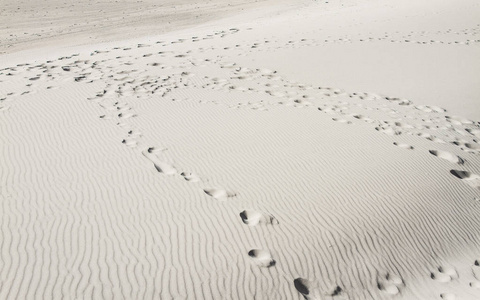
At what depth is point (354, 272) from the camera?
4.22 m

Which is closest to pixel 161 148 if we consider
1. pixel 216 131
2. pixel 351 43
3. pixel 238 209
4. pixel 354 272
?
pixel 216 131

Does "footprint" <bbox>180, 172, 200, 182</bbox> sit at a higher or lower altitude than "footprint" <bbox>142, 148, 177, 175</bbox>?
lower

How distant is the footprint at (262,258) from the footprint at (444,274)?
174 cm

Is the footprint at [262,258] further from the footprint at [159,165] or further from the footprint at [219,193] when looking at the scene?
the footprint at [159,165]

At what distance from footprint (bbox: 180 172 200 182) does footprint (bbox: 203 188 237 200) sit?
305 millimetres

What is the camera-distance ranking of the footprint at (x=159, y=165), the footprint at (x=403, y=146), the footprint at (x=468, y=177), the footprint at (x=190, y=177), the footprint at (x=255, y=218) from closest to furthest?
the footprint at (x=255, y=218), the footprint at (x=190, y=177), the footprint at (x=159, y=165), the footprint at (x=468, y=177), the footprint at (x=403, y=146)

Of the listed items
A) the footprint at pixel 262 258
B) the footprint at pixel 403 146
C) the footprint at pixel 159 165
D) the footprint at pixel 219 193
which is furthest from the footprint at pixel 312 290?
the footprint at pixel 403 146

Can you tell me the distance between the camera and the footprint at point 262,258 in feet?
13.5

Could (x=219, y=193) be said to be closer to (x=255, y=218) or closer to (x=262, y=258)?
(x=255, y=218)

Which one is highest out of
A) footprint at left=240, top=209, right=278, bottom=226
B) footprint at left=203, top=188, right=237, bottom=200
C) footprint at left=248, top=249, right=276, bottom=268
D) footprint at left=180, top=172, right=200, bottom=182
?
footprint at left=180, top=172, right=200, bottom=182

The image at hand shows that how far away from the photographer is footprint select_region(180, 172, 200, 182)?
5.46 m

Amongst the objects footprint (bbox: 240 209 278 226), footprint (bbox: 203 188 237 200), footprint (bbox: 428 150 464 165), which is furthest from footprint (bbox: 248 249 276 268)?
footprint (bbox: 428 150 464 165)

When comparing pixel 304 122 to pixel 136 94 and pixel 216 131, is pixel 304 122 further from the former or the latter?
pixel 136 94

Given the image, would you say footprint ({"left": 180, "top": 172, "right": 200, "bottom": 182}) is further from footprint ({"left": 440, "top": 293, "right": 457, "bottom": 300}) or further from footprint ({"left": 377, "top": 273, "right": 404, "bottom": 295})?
footprint ({"left": 440, "top": 293, "right": 457, "bottom": 300})
